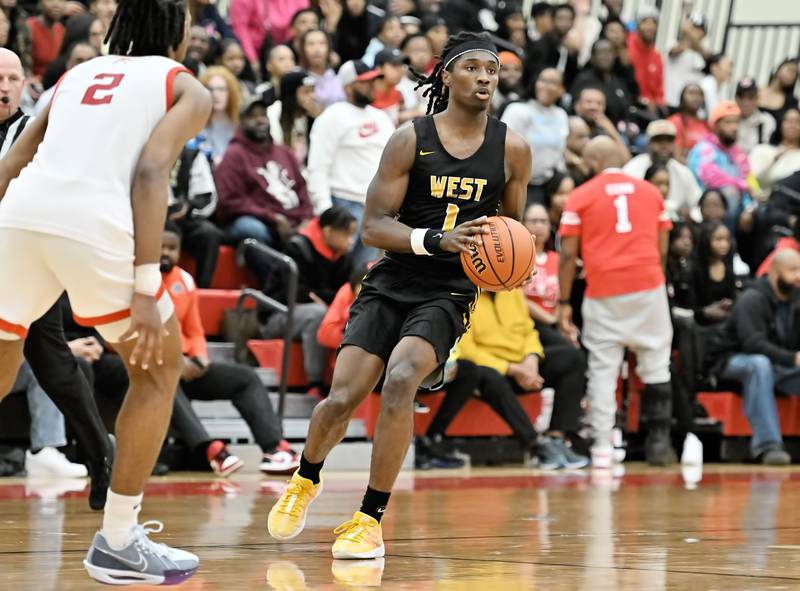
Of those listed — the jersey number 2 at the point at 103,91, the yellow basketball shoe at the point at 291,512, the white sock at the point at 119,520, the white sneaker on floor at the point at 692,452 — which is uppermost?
the jersey number 2 at the point at 103,91

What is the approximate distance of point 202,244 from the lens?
1095 cm

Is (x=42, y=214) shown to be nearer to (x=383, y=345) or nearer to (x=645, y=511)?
(x=383, y=345)

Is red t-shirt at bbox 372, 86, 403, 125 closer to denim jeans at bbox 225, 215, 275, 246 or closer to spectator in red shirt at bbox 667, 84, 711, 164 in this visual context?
denim jeans at bbox 225, 215, 275, 246

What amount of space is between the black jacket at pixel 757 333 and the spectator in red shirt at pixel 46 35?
→ 591 centimetres

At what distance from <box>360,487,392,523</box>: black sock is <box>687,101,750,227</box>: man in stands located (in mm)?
9900

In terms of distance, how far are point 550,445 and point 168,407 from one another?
660 cm

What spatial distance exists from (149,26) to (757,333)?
822cm

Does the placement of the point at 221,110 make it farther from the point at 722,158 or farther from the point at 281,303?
the point at 722,158

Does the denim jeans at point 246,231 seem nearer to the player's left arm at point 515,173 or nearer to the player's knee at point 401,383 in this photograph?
the player's left arm at point 515,173

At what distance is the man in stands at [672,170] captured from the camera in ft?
44.6

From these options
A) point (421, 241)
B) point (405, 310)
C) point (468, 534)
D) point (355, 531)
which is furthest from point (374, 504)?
point (421, 241)

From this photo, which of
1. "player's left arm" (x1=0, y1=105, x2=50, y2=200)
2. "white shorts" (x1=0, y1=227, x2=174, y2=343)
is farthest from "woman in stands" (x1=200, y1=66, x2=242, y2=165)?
"white shorts" (x1=0, y1=227, x2=174, y2=343)

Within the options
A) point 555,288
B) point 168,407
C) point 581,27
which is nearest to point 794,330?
point 555,288

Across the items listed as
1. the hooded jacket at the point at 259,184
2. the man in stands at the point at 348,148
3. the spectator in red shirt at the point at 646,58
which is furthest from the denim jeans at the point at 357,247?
the spectator in red shirt at the point at 646,58
